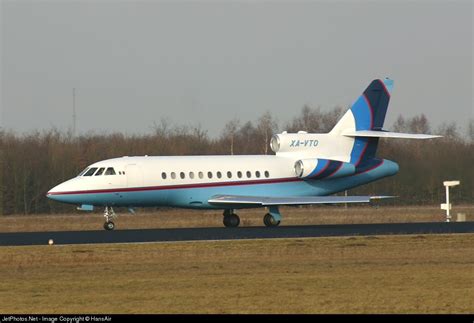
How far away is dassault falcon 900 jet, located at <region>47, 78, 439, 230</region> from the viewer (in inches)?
1501

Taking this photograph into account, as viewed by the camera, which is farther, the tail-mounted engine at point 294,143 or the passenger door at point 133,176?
the tail-mounted engine at point 294,143

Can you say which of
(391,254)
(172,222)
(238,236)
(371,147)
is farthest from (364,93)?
(391,254)

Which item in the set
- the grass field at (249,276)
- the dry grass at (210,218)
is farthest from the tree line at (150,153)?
the grass field at (249,276)

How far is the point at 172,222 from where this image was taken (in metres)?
43.5

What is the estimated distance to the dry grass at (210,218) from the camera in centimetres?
4203

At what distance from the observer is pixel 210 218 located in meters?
46.6

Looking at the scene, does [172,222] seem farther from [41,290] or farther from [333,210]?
[41,290]

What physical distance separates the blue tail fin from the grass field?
11388 mm

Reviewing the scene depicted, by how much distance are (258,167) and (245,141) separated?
104 ft

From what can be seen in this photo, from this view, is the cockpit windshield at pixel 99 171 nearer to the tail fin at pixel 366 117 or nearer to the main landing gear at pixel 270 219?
the main landing gear at pixel 270 219

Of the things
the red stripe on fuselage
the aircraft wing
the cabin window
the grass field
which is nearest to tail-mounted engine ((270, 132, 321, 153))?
the red stripe on fuselage

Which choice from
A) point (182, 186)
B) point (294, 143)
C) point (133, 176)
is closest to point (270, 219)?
point (182, 186)

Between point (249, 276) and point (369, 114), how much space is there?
21.9m

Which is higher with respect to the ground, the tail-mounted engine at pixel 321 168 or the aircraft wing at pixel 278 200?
the tail-mounted engine at pixel 321 168
